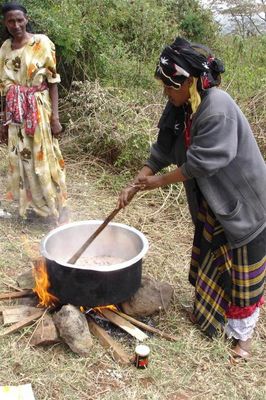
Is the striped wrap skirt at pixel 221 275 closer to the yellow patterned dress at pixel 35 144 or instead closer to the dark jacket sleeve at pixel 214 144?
the dark jacket sleeve at pixel 214 144

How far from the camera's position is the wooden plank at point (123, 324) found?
290 centimetres

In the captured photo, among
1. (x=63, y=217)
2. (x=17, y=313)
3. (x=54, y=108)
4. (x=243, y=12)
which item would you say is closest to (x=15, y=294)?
(x=17, y=313)

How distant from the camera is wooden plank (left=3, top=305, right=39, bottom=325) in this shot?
2939 mm

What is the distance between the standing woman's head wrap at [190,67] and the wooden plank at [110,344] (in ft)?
4.64

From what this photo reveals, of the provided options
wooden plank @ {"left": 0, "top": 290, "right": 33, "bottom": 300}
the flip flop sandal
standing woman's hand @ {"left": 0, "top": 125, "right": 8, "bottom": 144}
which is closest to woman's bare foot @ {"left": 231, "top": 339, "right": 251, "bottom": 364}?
the flip flop sandal

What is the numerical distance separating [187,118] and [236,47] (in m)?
6.28

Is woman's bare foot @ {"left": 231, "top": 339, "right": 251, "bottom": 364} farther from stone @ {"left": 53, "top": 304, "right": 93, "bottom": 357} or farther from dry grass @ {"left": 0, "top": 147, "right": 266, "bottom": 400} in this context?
stone @ {"left": 53, "top": 304, "right": 93, "bottom": 357}

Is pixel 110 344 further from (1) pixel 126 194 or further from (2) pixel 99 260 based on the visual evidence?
(1) pixel 126 194

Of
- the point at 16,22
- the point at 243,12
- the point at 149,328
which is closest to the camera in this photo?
the point at 149,328

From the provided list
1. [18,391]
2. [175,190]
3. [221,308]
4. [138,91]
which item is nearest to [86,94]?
[138,91]

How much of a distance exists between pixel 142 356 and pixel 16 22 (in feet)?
8.58

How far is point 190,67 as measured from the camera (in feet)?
7.71

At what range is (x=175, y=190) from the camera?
16.3ft

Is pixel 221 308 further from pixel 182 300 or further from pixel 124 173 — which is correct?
pixel 124 173
